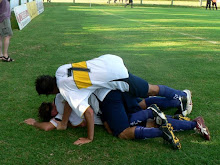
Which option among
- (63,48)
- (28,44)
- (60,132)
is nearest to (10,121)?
(60,132)

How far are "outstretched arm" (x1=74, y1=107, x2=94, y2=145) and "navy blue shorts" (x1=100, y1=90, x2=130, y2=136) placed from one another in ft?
0.85

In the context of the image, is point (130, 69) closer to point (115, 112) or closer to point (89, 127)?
point (115, 112)

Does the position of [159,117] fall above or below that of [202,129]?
above

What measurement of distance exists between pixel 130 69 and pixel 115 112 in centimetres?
327

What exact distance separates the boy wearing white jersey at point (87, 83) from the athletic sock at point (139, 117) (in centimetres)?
21

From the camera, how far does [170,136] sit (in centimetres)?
332

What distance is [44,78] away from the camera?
356 centimetres

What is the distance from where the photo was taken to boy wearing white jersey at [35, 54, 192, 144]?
11.1 ft

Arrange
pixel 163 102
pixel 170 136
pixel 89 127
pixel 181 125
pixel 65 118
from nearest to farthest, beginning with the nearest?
pixel 170 136
pixel 89 127
pixel 181 125
pixel 65 118
pixel 163 102

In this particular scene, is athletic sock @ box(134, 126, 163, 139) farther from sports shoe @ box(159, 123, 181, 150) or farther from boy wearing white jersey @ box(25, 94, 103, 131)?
boy wearing white jersey @ box(25, 94, 103, 131)

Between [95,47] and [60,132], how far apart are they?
19.5ft

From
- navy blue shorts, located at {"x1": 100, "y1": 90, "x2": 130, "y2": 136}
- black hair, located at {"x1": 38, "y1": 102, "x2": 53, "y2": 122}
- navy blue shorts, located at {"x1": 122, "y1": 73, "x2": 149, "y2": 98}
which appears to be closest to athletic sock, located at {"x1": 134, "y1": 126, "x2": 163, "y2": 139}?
navy blue shorts, located at {"x1": 100, "y1": 90, "x2": 130, "y2": 136}

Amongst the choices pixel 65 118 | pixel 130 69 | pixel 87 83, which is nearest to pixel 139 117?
pixel 87 83

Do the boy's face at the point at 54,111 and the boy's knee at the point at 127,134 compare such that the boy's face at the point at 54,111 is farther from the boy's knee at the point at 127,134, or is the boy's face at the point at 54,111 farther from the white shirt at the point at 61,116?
the boy's knee at the point at 127,134
